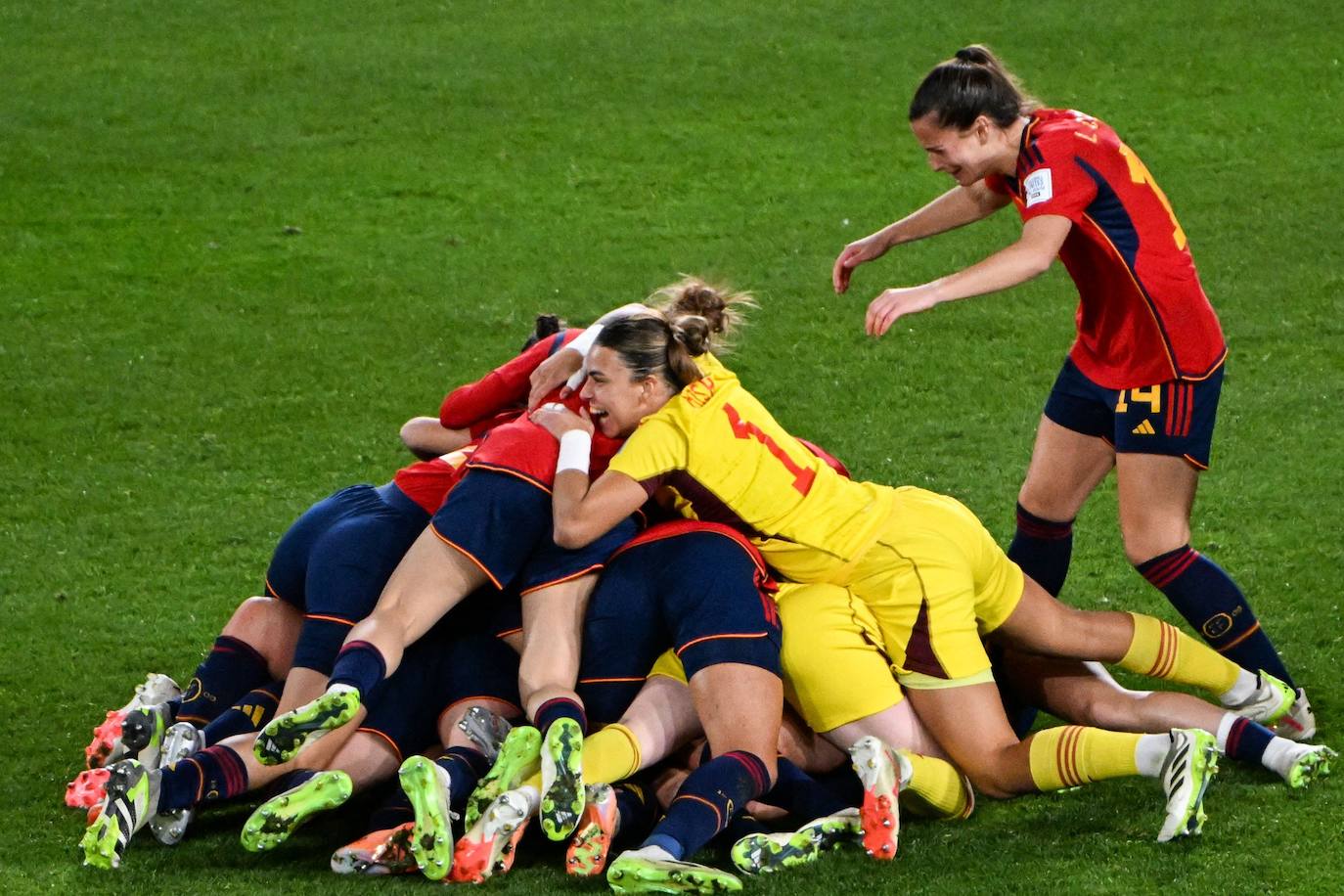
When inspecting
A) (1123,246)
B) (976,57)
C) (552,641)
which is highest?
(976,57)

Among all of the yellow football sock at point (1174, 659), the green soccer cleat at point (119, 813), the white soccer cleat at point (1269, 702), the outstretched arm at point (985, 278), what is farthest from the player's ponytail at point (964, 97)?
the green soccer cleat at point (119, 813)

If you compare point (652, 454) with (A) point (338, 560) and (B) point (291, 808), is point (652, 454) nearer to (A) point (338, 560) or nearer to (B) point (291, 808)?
(A) point (338, 560)

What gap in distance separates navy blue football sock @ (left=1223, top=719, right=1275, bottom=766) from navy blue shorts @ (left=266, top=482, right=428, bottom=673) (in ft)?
6.35

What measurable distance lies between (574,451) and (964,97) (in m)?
1.26

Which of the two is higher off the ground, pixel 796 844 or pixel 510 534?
pixel 510 534

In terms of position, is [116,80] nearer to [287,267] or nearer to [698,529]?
[287,267]

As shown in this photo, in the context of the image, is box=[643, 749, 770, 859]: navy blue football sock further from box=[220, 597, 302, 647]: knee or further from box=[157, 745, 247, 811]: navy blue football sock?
box=[220, 597, 302, 647]: knee

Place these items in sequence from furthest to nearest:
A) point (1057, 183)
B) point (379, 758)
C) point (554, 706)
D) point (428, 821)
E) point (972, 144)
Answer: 1. point (972, 144)
2. point (1057, 183)
3. point (379, 758)
4. point (554, 706)
5. point (428, 821)

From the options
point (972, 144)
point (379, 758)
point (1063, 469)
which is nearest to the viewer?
point (379, 758)

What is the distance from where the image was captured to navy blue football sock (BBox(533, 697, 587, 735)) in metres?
3.71

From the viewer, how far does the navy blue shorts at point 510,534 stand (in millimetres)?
4020

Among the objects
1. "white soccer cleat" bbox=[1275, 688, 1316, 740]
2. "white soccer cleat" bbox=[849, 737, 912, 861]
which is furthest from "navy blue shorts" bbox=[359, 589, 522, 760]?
"white soccer cleat" bbox=[1275, 688, 1316, 740]

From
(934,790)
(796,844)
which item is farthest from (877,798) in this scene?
(934,790)

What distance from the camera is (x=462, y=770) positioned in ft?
12.4
